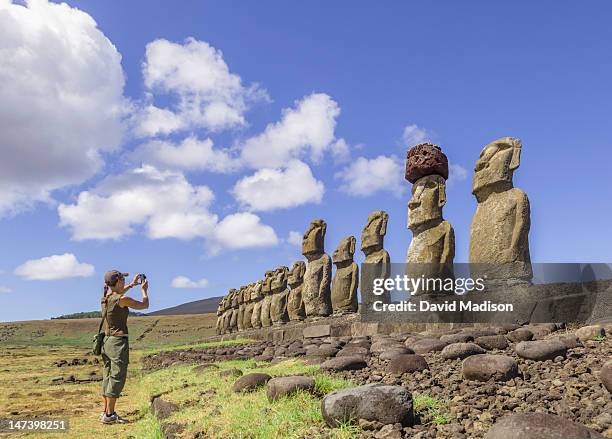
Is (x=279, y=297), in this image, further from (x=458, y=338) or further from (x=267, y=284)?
(x=458, y=338)

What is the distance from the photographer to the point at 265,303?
23859mm

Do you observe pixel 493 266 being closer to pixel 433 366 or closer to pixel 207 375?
pixel 433 366

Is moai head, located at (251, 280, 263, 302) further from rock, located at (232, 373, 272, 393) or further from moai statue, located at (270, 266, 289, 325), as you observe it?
rock, located at (232, 373, 272, 393)

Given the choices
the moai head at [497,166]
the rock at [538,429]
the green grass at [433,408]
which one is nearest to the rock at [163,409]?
the green grass at [433,408]

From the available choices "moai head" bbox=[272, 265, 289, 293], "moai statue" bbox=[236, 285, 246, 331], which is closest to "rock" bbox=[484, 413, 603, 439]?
"moai head" bbox=[272, 265, 289, 293]

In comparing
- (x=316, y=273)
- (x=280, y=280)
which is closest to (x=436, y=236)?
(x=316, y=273)

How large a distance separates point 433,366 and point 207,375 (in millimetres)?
3567

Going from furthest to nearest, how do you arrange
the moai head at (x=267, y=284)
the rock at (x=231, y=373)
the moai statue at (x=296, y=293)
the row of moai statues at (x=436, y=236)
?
the moai head at (x=267, y=284) → the moai statue at (x=296, y=293) → the row of moai statues at (x=436, y=236) → the rock at (x=231, y=373)

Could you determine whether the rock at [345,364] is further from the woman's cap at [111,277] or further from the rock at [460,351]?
the woman's cap at [111,277]

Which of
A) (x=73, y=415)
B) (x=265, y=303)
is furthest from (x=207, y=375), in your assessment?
(x=265, y=303)

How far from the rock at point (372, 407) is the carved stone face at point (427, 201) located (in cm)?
801

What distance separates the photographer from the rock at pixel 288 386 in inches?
180

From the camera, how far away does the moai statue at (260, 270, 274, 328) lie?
2336cm

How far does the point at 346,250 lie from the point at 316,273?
1790 millimetres
